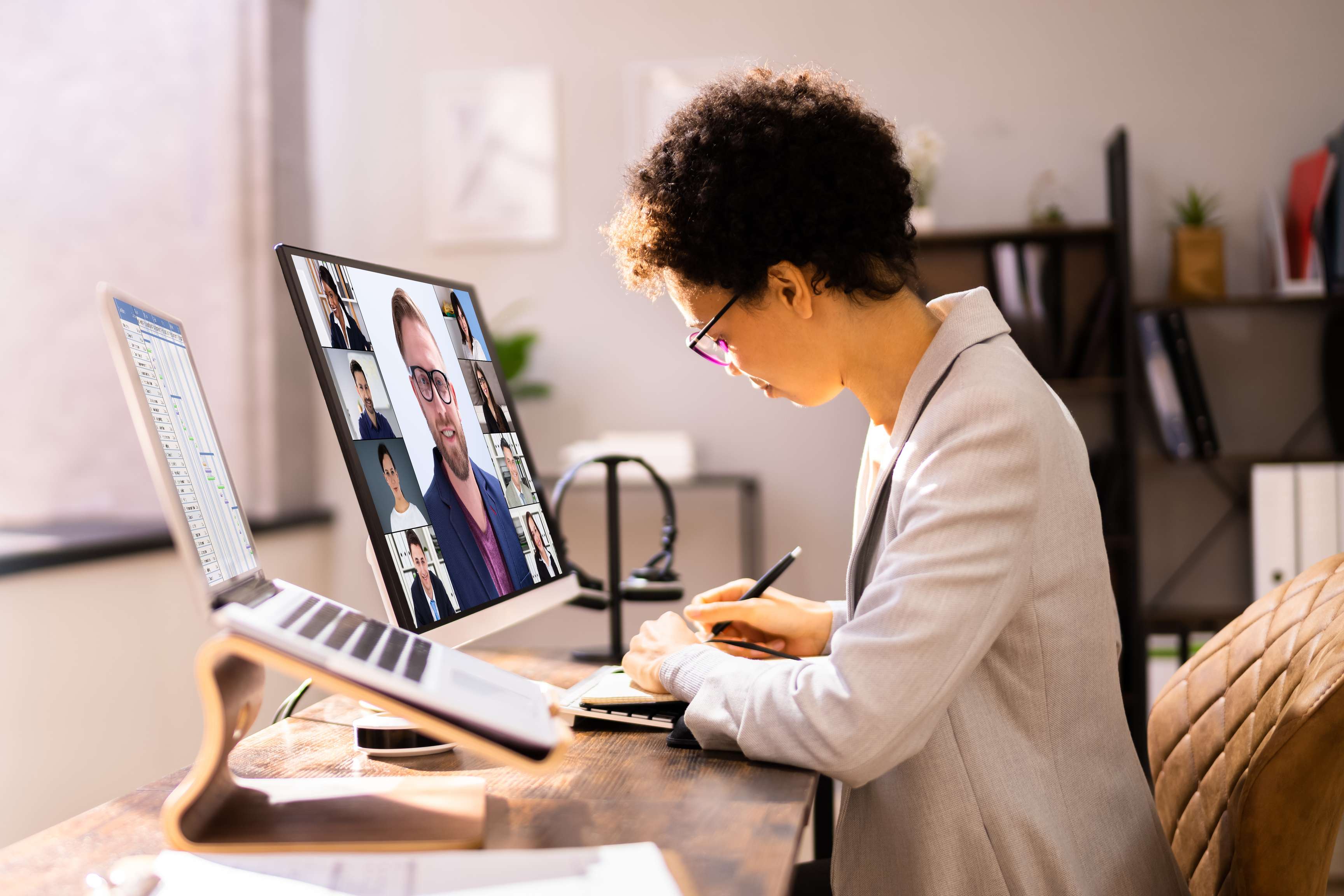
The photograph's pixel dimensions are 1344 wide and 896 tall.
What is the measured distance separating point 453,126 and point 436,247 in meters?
0.38

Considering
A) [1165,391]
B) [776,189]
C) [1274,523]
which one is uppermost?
[776,189]

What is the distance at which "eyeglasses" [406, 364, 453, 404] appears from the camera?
1.02 m

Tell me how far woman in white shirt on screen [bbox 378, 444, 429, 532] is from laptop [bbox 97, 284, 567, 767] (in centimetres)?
10

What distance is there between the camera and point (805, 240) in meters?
0.96

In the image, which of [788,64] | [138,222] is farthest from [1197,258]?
[138,222]

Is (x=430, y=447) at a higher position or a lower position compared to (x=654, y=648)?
higher

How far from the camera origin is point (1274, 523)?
2.61m

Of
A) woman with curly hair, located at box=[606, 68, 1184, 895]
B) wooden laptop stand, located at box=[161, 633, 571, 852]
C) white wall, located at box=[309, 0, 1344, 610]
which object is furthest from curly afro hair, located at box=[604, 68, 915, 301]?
white wall, located at box=[309, 0, 1344, 610]

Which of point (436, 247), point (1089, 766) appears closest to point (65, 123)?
point (436, 247)

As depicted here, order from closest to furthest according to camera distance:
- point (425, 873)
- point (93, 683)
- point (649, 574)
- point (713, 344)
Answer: point (425, 873), point (713, 344), point (649, 574), point (93, 683)

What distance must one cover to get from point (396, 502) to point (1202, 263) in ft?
8.28

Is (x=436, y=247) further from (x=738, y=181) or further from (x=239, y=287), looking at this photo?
(x=738, y=181)

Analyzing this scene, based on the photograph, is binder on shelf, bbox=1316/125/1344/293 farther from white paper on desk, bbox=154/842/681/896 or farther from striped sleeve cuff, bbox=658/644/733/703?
white paper on desk, bbox=154/842/681/896

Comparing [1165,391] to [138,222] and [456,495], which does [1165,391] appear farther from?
[138,222]
